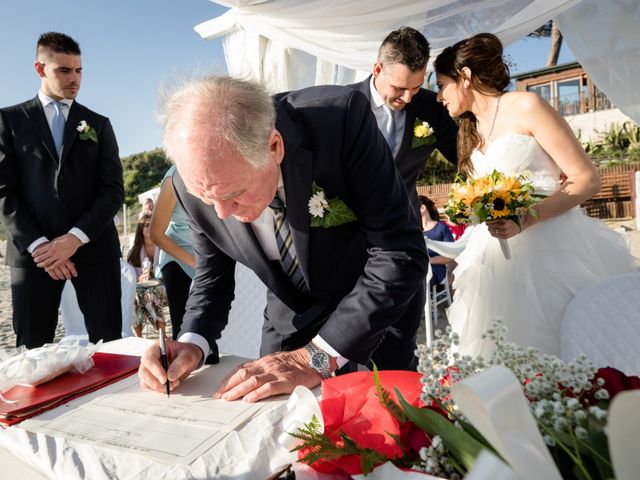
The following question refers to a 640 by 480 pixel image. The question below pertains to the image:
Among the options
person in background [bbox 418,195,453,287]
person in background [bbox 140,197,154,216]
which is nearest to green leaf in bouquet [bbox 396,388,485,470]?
person in background [bbox 418,195,453,287]

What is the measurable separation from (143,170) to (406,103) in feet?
138

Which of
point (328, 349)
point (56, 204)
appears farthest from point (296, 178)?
point (56, 204)

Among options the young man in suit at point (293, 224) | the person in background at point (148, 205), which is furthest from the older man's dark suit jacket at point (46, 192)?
the person in background at point (148, 205)

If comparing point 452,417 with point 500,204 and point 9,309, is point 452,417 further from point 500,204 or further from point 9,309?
point 9,309

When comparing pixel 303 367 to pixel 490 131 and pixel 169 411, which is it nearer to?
pixel 169 411

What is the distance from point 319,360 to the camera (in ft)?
4.76

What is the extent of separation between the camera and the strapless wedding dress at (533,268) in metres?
2.50

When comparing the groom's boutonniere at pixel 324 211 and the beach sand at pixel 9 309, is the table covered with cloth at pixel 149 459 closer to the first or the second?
the groom's boutonniere at pixel 324 211

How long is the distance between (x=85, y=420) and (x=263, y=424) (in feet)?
1.45

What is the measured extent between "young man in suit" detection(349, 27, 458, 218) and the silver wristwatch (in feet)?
5.97

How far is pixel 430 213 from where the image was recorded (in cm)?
607

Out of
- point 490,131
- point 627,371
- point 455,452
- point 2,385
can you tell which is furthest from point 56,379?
point 490,131

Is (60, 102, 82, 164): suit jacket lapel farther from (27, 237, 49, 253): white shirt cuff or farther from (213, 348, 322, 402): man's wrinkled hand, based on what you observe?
(213, 348, 322, 402): man's wrinkled hand

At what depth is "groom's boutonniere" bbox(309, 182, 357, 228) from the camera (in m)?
1.59
